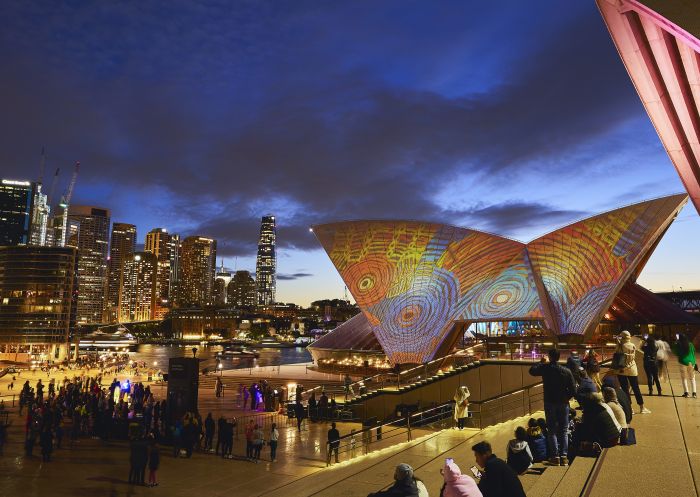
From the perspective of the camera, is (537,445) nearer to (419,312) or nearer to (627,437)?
(627,437)

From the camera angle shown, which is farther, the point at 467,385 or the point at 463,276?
the point at 463,276

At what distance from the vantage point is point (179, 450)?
13.4 metres

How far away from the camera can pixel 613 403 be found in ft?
21.0

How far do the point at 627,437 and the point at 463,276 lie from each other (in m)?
19.5

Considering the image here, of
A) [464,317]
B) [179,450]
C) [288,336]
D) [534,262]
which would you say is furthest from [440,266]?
[288,336]

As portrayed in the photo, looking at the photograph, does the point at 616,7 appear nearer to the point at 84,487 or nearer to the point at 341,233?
the point at 84,487

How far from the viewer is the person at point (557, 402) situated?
6.14m

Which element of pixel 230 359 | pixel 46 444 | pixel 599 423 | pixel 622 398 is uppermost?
pixel 230 359

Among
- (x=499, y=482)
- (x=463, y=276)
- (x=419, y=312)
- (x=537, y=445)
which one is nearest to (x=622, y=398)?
(x=537, y=445)

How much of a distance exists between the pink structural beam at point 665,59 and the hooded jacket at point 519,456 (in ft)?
13.8

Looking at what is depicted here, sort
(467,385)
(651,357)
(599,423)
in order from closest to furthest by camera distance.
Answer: (599,423), (651,357), (467,385)

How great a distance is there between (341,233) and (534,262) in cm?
1000

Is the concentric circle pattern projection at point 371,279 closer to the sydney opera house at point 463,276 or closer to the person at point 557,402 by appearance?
the sydney opera house at point 463,276

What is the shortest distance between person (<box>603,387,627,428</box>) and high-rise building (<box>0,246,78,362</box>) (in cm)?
9378
